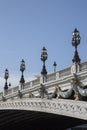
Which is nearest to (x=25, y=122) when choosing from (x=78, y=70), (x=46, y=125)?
(x=46, y=125)

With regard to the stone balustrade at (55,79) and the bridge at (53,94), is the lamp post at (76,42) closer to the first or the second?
the bridge at (53,94)

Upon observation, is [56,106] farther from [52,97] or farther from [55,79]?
[55,79]

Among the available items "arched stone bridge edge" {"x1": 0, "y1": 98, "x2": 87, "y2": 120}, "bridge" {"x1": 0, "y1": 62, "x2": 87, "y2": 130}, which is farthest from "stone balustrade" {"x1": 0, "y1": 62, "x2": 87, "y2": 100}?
"arched stone bridge edge" {"x1": 0, "y1": 98, "x2": 87, "y2": 120}

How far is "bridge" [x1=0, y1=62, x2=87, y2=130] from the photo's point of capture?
2534 centimetres

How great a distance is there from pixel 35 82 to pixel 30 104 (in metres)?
2.31

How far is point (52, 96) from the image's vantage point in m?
29.7

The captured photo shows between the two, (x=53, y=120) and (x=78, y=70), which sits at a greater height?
(x=78, y=70)

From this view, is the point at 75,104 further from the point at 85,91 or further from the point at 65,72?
the point at 65,72

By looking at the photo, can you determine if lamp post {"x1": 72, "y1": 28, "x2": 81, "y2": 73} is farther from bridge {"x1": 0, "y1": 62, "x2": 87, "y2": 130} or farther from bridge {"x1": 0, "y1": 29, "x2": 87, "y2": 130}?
bridge {"x1": 0, "y1": 62, "x2": 87, "y2": 130}

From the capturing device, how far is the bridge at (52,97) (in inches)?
998

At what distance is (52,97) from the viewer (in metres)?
29.9

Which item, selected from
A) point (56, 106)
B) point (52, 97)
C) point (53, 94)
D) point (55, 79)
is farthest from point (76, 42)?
point (52, 97)

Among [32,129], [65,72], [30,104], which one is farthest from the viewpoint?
[32,129]

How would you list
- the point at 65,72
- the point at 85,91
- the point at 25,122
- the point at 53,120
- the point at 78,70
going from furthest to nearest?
the point at 25,122
the point at 53,120
the point at 65,72
the point at 78,70
the point at 85,91
